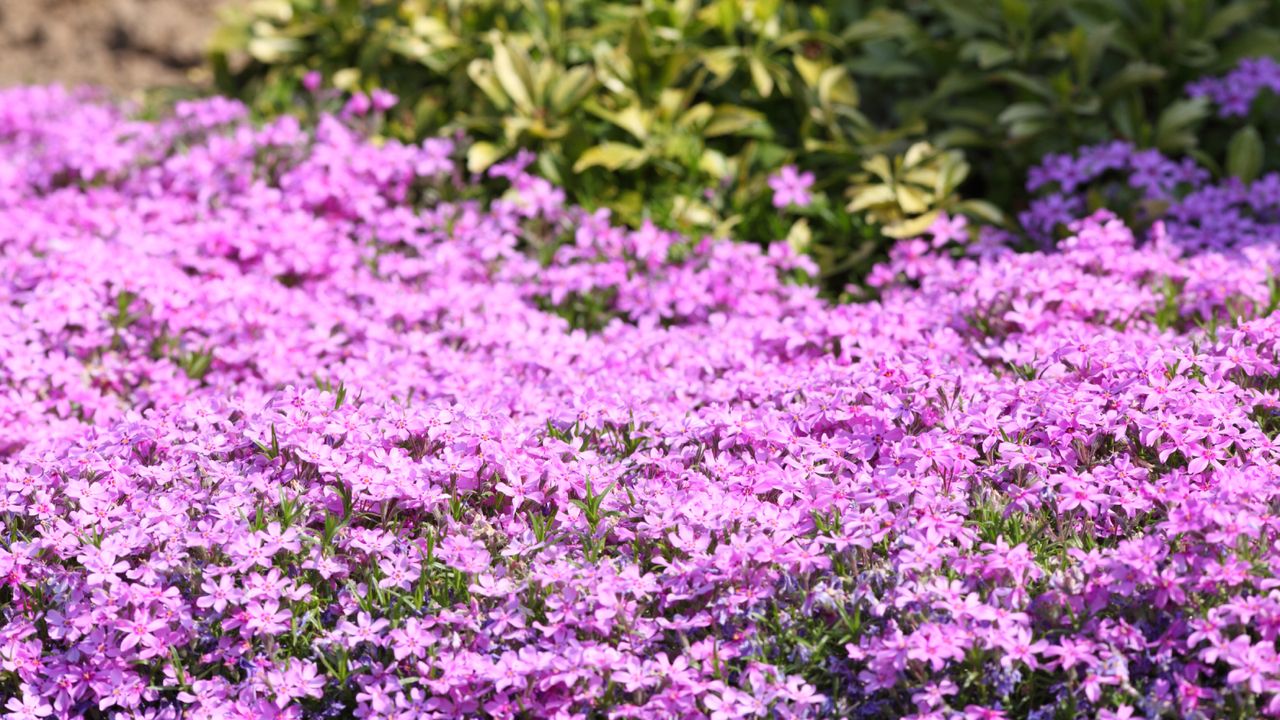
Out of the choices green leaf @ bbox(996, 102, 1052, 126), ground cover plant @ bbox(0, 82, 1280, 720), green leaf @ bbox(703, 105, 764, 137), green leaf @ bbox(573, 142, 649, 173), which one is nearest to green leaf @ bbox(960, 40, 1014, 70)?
green leaf @ bbox(996, 102, 1052, 126)

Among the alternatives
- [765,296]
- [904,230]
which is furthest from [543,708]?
[904,230]

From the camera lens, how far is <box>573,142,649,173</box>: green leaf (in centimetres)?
617

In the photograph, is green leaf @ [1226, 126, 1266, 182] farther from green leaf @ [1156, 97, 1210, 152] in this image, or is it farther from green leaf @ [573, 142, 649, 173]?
green leaf @ [573, 142, 649, 173]

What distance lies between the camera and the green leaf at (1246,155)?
591 cm

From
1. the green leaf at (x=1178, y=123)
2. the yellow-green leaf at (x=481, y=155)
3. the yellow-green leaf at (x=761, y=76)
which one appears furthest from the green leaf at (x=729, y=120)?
the green leaf at (x=1178, y=123)

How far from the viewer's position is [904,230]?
572 cm

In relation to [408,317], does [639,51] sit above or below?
above

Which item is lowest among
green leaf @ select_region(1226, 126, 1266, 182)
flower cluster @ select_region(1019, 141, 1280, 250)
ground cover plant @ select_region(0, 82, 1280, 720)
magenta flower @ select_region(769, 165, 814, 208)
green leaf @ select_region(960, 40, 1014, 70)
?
ground cover plant @ select_region(0, 82, 1280, 720)

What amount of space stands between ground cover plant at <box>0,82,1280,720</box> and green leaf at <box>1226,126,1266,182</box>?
904 millimetres

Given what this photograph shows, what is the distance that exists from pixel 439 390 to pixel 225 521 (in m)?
1.26

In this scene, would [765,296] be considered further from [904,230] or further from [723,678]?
[723,678]

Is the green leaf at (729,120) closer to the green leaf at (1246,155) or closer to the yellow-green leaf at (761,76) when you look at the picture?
the yellow-green leaf at (761,76)

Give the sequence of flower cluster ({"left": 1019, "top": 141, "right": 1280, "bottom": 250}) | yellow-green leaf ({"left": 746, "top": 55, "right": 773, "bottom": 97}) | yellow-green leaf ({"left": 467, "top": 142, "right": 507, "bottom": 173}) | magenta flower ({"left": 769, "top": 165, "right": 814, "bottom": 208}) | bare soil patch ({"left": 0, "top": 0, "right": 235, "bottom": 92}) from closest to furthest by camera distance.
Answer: flower cluster ({"left": 1019, "top": 141, "right": 1280, "bottom": 250}) → magenta flower ({"left": 769, "top": 165, "right": 814, "bottom": 208}) → yellow-green leaf ({"left": 467, "top": 142, "right": 507, "bottom": 173}) → yellow-green leaf ({"left": 746, "top": 55, "right": 773, "bottom": 97}) → bare soil patch ({"left": 0, "top": 0, "right": 235, "bottom": 92})

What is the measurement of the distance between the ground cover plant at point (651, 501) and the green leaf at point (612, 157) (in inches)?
48.2
